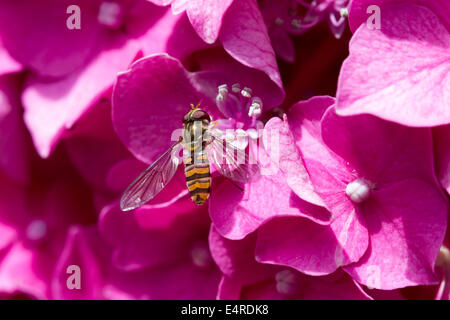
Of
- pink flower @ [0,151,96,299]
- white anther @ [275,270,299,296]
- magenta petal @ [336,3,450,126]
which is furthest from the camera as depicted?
pink flower @ [0,151,96,299]

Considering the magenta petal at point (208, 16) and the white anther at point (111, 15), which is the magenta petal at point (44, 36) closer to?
the white anther at point (111, 15)

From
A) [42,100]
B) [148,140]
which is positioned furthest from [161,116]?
[42,100]

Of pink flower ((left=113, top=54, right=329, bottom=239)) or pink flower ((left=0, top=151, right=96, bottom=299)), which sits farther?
pink flower ((left=0, top=151, right=96, bottom=299))

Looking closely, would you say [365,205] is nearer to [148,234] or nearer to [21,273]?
[148,234]

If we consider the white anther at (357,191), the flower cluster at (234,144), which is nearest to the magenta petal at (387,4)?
the flower cluster at (234,144)

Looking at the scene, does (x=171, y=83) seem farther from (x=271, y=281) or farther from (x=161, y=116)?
(x=271, y=281)

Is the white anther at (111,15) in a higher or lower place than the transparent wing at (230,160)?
higher

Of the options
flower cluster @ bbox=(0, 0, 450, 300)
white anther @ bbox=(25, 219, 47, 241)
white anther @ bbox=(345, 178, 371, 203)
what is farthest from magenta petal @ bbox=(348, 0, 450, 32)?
white anther @ bbox=(25, 219, 47, 241)

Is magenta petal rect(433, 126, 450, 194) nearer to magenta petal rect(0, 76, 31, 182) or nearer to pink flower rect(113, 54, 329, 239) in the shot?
pink flower rect(113, 54, 329, 239)
